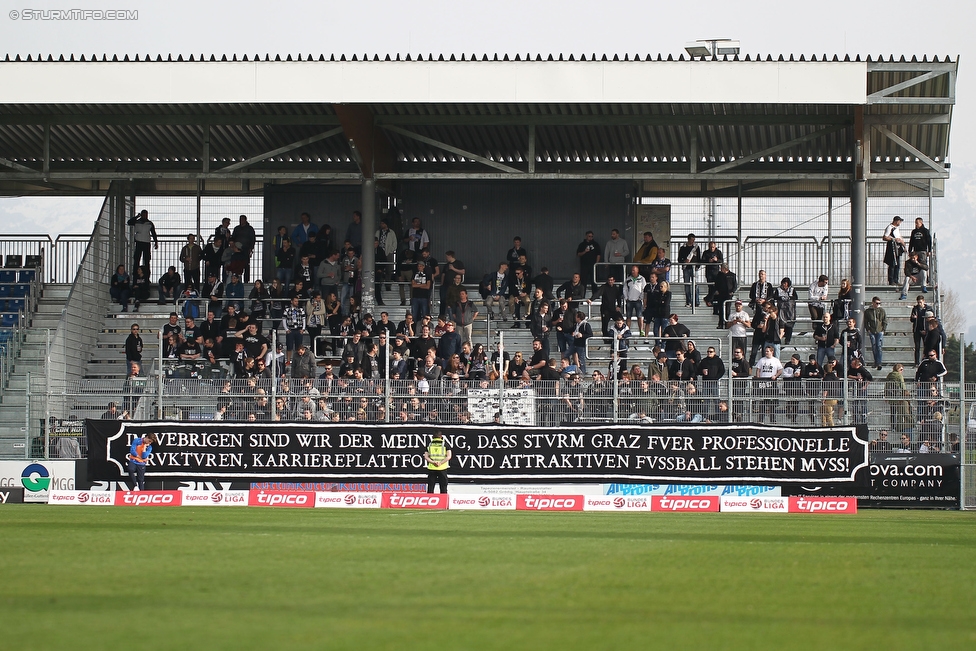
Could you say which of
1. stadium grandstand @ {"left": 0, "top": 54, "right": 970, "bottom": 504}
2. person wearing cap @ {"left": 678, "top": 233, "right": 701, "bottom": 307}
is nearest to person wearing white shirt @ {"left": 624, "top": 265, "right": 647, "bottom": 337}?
stadium grandstand @ {"left": 0, "top": 54, "right": 970, "bottom": 504}

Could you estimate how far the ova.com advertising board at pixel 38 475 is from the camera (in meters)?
25.7

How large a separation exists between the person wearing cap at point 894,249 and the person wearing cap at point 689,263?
15.9ft

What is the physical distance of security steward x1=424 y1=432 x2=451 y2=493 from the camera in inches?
961

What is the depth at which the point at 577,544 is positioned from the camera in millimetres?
14273

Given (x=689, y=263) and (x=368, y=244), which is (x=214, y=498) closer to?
(x=368, y=244)

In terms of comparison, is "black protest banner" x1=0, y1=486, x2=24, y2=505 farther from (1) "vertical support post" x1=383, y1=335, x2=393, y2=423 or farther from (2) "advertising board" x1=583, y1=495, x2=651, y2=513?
(2) "advertising board" x1=583, y1=495, x2=651, y2=513

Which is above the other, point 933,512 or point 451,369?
point 451,369

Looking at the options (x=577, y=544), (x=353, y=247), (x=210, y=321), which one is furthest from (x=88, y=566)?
(x=353, y=247)

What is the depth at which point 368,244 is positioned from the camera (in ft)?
106

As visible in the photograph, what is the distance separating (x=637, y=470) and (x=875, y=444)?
4664mm

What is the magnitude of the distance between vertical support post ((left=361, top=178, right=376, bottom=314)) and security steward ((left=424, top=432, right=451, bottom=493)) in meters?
8.19

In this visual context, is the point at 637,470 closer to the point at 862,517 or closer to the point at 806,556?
the point at 862,517

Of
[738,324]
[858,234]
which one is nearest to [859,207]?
[858,234]

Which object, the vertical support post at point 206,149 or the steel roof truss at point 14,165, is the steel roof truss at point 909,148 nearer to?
the vertical support post at point 206,149
